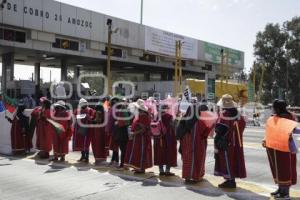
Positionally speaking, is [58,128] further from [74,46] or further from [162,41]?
[162,41]

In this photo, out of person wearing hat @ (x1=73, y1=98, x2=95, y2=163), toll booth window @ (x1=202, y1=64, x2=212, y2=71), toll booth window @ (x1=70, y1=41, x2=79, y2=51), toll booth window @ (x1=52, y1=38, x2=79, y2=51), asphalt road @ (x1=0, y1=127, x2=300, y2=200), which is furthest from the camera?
toll booth window @ (x1=202, y1=64, x2=212, y2=71)

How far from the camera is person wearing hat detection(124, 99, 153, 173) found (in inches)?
403

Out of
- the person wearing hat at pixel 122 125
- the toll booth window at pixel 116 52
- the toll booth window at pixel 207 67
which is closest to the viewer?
the person wearing hat at pixel 122 125

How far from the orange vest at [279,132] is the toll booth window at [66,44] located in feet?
69.7

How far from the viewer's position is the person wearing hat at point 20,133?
13.6 m

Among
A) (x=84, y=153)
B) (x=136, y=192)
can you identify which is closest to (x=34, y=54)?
(x=84, y=153)

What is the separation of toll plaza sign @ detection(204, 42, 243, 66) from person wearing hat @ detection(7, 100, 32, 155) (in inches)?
1170

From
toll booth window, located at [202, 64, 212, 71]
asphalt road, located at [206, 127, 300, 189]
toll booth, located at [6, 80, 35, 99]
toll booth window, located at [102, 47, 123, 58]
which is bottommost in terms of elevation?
asphalt road, located at [206, 127, 300, 189]

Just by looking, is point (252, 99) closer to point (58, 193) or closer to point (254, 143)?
point (254, 143)

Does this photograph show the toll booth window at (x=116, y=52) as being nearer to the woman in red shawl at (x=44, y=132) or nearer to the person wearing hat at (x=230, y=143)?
the woman in red shawl at (x=44, y=132)

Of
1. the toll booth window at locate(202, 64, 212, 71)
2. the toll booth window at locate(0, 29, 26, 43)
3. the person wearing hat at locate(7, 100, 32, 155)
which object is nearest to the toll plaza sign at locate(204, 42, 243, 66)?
the toll booth window at locate(202, 64, 212, 71)

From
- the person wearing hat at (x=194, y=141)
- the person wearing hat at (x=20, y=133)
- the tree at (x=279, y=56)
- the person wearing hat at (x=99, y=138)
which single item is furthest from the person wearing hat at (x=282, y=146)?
the tree at (x=279, y=56)

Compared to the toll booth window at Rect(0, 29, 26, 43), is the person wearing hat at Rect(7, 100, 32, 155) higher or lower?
lower

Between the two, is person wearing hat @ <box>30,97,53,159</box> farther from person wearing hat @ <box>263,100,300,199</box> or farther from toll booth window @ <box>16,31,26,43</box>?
toll booth window @ <box>16,31,26,43</box>
